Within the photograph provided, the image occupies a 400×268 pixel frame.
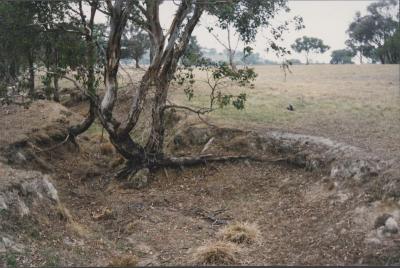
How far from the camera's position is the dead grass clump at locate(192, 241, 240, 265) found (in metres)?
10.9

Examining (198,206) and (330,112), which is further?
(330,112)

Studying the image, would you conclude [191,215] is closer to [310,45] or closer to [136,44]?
[136,44]

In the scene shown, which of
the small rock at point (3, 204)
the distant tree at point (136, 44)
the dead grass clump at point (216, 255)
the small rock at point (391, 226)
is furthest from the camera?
the distant tree at point (136, 44)

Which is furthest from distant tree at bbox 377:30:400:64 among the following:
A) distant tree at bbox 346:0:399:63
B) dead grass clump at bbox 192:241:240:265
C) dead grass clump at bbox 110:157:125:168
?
dead grass clump at bbox 192:241:240:265

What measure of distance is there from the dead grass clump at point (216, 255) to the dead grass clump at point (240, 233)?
33.3 inches

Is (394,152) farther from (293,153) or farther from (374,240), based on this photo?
(374,240)

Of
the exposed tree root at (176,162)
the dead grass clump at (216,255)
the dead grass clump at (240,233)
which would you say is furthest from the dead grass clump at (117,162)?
the dead grass clump at (216,255)

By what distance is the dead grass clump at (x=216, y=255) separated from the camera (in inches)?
428

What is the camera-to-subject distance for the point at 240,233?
40.2 feet

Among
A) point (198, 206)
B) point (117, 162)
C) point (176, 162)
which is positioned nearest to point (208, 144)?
point (176, 162)

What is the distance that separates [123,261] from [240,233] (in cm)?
313

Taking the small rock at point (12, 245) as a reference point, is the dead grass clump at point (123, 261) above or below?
below

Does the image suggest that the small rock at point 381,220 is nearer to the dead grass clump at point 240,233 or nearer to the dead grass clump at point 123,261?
the dead grass clump at point 240,233

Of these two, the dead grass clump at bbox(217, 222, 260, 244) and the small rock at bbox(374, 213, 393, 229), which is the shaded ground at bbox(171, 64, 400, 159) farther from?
the dead grass clump at bbox(217, 222, 260, 244)
